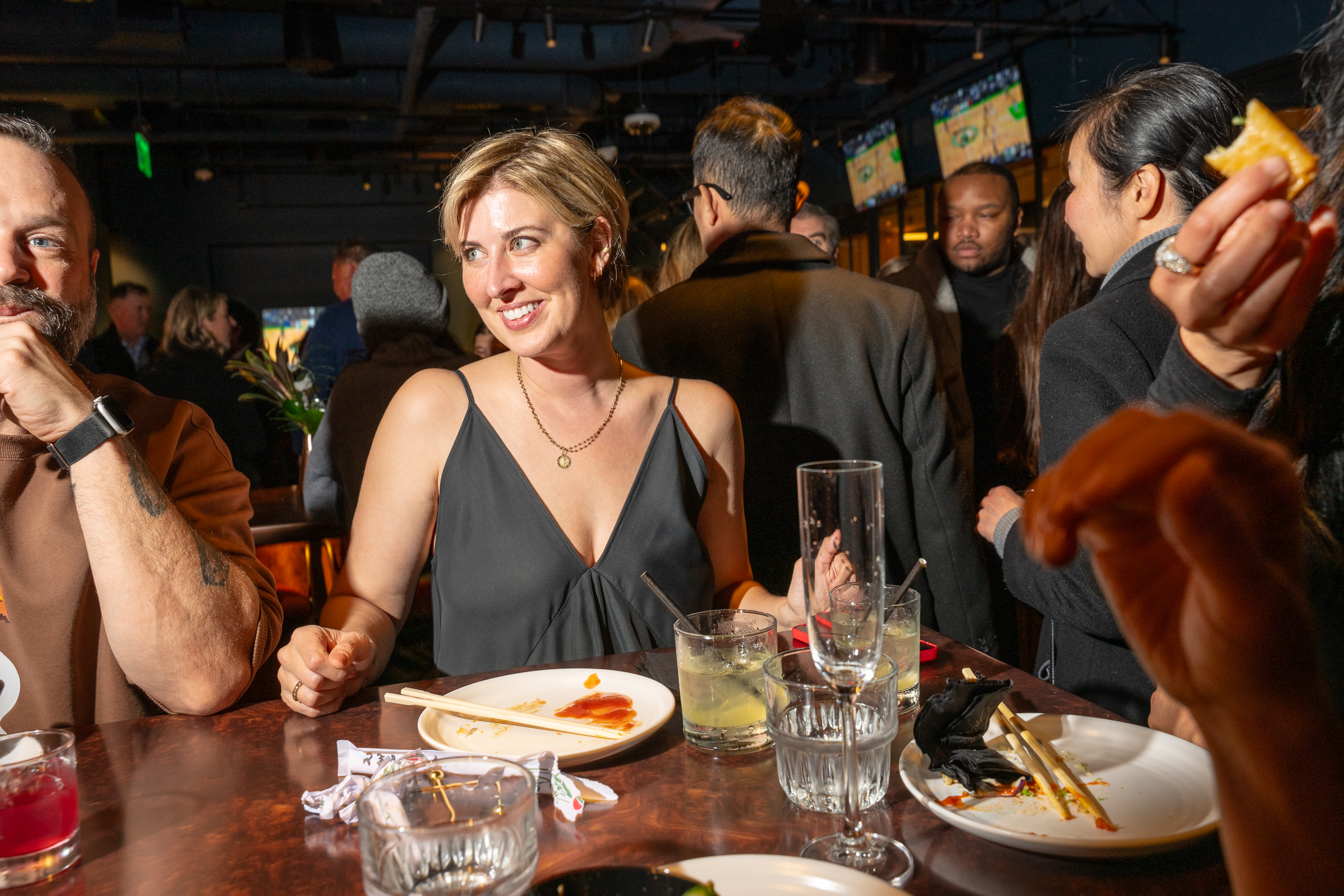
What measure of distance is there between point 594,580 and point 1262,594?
4.46 ft

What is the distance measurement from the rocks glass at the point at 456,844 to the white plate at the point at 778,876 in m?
0.13

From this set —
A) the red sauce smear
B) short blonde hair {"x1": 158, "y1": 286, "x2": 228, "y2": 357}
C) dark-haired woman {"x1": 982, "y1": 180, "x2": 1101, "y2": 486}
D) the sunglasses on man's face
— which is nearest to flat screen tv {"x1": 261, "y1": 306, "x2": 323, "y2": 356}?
short blonde hair {"x1": 158, "y1": 286, "x2": 228, "y2": 357}

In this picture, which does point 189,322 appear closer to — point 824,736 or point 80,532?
point 80,532

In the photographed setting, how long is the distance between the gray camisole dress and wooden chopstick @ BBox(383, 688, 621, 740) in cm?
50

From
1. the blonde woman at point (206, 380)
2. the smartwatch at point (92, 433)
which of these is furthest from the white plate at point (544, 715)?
the blonde woman at point (206, 380)

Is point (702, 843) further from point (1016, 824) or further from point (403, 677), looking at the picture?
point (403, 677)

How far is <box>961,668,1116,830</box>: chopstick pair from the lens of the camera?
899mm

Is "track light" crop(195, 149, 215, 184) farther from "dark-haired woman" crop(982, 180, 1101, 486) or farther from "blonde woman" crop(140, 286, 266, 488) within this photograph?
"dark-haired woman" crop(982, 180, 1101, 486)

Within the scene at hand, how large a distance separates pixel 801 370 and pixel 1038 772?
1534mm

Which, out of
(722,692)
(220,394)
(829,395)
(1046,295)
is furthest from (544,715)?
(220,394)

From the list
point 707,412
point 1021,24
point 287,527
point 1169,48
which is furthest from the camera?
point 1021,24

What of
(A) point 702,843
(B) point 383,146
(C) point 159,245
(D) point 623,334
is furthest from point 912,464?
(C) point 159,245

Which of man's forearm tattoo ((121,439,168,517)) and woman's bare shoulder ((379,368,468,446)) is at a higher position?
woman's bare shoulder ((379,368,468,446))

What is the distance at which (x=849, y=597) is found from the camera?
0.88m
